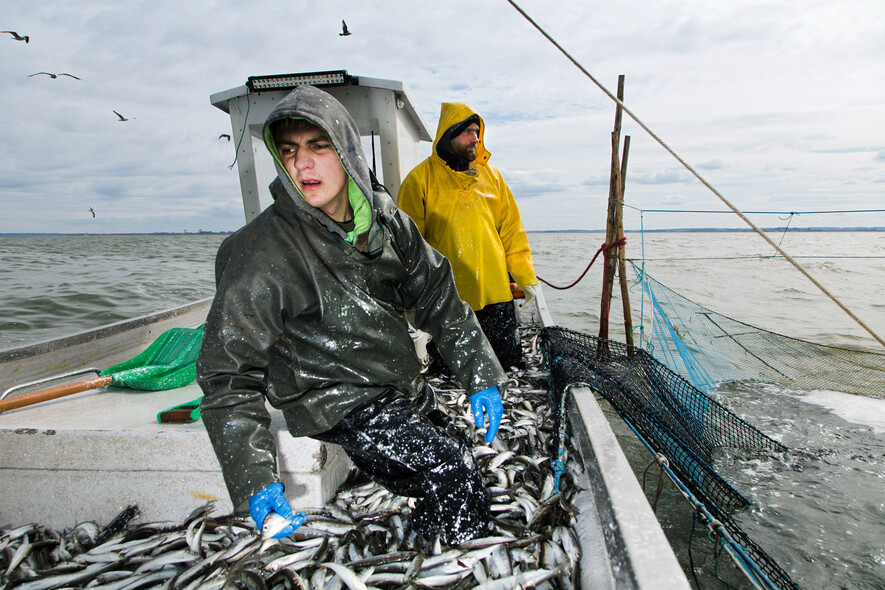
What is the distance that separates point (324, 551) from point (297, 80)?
4656 mm

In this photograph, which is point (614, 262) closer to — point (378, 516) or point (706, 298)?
point (378, 516)

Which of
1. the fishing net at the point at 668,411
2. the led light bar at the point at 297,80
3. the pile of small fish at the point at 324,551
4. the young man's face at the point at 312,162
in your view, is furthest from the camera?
the led light bar at the point at 297,80

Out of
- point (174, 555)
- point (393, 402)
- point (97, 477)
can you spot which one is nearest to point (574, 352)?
point (393, 402)

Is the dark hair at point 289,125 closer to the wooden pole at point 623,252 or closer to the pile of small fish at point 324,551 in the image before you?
the pile of small fish at point 324,551

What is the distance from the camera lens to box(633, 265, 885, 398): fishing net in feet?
20.9

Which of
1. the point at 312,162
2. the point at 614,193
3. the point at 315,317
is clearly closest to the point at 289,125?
the point at 312,162

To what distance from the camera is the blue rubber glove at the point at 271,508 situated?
1.89m

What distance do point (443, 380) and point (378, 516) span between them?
7.78 ft

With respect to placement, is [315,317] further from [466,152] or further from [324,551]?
[466,152]

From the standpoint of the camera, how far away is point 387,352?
2.44 metres

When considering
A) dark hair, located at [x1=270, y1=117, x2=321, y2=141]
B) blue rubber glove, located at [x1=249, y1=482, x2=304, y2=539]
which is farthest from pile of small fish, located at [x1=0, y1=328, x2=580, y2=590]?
dark hair, located at [x1=270, y1=117, x2=321, y2=141]

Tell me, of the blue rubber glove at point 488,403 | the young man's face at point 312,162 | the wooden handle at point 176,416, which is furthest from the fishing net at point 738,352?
the wooden handle at point 176,416

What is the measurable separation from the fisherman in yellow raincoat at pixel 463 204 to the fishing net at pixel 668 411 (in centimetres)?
107

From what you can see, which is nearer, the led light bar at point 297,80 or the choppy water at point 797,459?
the choppy water at point 797,459
